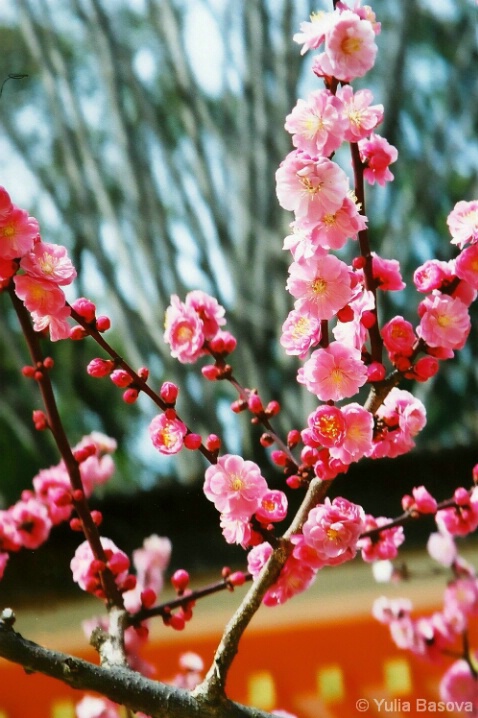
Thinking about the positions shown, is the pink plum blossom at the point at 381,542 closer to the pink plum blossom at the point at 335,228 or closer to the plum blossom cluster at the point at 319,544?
the plum blossom cluster at the point at 319,544

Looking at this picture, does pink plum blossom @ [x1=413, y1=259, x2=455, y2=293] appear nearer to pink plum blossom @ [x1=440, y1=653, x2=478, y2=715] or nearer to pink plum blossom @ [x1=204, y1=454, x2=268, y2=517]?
pink plum blossom @ [x1=204, y1=454, x2=268, y2=517]

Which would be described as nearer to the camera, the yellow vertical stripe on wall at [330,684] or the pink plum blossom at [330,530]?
the pink plum blossom at [330,530]

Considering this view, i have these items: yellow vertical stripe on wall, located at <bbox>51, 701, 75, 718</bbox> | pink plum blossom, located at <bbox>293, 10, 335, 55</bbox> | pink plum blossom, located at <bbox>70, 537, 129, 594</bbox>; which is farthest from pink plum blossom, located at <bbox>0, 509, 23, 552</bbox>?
pink plum blossom, located at <bbox>293, 10, 335, 55</bbox>

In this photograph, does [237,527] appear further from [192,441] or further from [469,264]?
[469,264]

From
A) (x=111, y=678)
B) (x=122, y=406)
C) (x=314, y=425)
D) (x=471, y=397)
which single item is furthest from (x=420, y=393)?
(x=111, y=678)

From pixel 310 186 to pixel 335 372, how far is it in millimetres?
134

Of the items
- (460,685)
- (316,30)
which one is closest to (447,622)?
(460,685)

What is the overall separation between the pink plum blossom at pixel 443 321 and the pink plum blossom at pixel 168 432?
196 millimetres

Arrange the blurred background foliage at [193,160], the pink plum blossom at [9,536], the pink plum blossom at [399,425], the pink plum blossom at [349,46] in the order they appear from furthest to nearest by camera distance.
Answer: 1. the blurred background foliage at [193,160]
2. the pink plum blossom at [9,536]
3. the pink plum blossom at [399,425]
4. the pink plum blossom at [349,46]

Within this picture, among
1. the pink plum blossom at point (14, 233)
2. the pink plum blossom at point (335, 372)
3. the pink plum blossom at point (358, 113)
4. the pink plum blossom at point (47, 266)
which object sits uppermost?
the pink plum blossom at point (358, 113)

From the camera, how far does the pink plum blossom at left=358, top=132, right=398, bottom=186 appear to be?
548 millimetres

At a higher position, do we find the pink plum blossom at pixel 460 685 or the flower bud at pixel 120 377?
the flower bud at pixel 120 377

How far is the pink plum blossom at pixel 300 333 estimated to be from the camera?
53cm

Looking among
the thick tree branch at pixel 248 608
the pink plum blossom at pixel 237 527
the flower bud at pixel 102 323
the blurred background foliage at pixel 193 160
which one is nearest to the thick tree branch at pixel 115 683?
the thick tree branch at pixel 248 608
